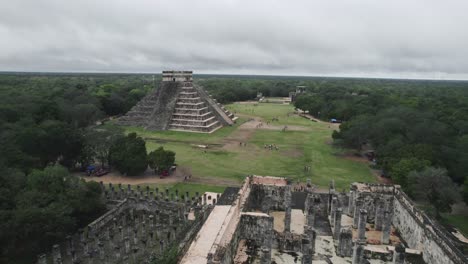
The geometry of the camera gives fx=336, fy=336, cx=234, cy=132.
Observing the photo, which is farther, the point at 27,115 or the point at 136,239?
the point at 27,115

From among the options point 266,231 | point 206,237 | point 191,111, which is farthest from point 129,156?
point 191,111

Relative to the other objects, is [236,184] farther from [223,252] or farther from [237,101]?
[237,101]

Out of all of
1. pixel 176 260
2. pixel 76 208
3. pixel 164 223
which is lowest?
pixel 164 223

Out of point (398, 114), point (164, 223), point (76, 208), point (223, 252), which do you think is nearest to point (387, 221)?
point (223, 252)

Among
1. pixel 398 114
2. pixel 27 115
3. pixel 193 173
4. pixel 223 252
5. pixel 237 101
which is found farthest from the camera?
pixel 237 101

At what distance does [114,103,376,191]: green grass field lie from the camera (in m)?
35.3

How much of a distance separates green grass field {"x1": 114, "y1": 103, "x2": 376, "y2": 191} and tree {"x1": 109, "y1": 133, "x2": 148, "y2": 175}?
5.41 m

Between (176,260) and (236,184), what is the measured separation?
1876cm

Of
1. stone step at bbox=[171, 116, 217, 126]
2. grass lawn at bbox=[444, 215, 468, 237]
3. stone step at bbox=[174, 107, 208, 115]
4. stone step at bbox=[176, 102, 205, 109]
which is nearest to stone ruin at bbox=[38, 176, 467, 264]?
grass lawn at bbox=[444, 215, 468, 237]

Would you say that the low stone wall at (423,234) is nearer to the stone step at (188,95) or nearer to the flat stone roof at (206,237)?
the flat stone roof at (206,237)

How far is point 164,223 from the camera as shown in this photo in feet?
78.4

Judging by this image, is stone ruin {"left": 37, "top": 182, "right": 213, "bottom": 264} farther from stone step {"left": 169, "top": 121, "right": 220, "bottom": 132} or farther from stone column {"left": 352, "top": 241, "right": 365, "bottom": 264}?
stone step {"left": 169, "top": 121, "right": 220, "bottom": 132}

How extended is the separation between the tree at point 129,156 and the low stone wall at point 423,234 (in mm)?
23238

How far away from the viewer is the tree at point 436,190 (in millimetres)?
24594
